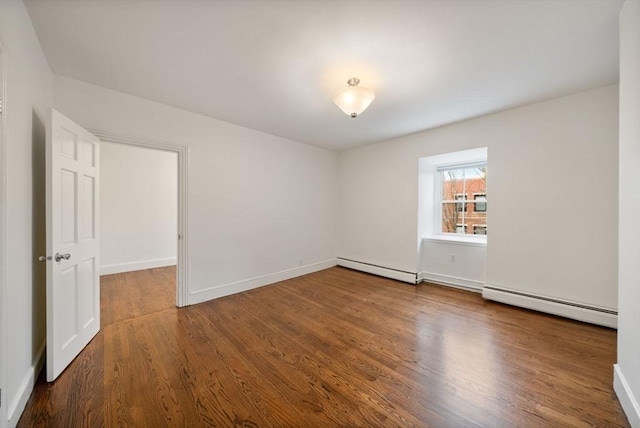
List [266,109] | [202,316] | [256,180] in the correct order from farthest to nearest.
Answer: [256,180]
[266,109]
[202,316]

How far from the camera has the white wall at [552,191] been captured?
248 cm

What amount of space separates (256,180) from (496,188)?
3414 millimetres

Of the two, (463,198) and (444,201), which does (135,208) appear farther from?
(463,198)

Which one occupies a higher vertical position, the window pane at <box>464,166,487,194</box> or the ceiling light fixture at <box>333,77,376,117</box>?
the ceiling light fixture at <box>333,77,376,117</box>

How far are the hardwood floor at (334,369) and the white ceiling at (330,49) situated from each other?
97.9 inches

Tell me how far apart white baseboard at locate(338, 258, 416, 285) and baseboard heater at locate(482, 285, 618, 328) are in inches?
42.0

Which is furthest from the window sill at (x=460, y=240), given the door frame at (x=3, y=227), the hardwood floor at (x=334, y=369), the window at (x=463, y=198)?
the door frame at (x=3, y=227)

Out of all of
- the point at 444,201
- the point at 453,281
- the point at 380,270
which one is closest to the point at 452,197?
the point at 444,201

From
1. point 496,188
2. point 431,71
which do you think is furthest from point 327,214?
point 431,71

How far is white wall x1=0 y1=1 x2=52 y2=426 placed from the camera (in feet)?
4.44

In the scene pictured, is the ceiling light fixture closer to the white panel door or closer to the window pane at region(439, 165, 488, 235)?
the white panel door

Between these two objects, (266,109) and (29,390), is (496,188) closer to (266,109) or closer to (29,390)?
(266,109)

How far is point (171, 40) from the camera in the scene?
176cm

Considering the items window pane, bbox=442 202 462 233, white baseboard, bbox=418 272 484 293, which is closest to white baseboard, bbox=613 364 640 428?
white baseboard, bbox=418 272 484 293
